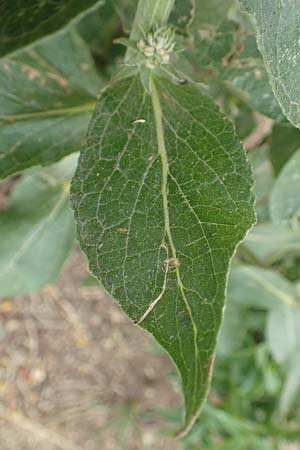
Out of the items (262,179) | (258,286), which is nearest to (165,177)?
(262,179)

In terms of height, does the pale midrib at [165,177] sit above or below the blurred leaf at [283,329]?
above

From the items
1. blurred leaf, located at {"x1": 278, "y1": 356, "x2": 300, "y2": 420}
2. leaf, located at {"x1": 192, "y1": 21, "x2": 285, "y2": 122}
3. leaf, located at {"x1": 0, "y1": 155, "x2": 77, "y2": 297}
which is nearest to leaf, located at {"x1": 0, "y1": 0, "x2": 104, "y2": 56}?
leaf, located at {"x1": 192, "y1": 21, "x2": 285, "y2": 122}

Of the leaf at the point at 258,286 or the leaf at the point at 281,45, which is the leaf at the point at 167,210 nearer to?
the leaf at the point at 281,45

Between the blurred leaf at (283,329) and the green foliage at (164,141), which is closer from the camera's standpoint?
the green foliage at (164,141)

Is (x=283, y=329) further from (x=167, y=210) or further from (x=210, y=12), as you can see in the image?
(x=167, y=210)

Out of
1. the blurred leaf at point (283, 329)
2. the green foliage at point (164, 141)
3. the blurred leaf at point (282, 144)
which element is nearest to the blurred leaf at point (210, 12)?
the green foliage at point (164, 141)

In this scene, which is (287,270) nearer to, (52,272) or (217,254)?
(52,272)
